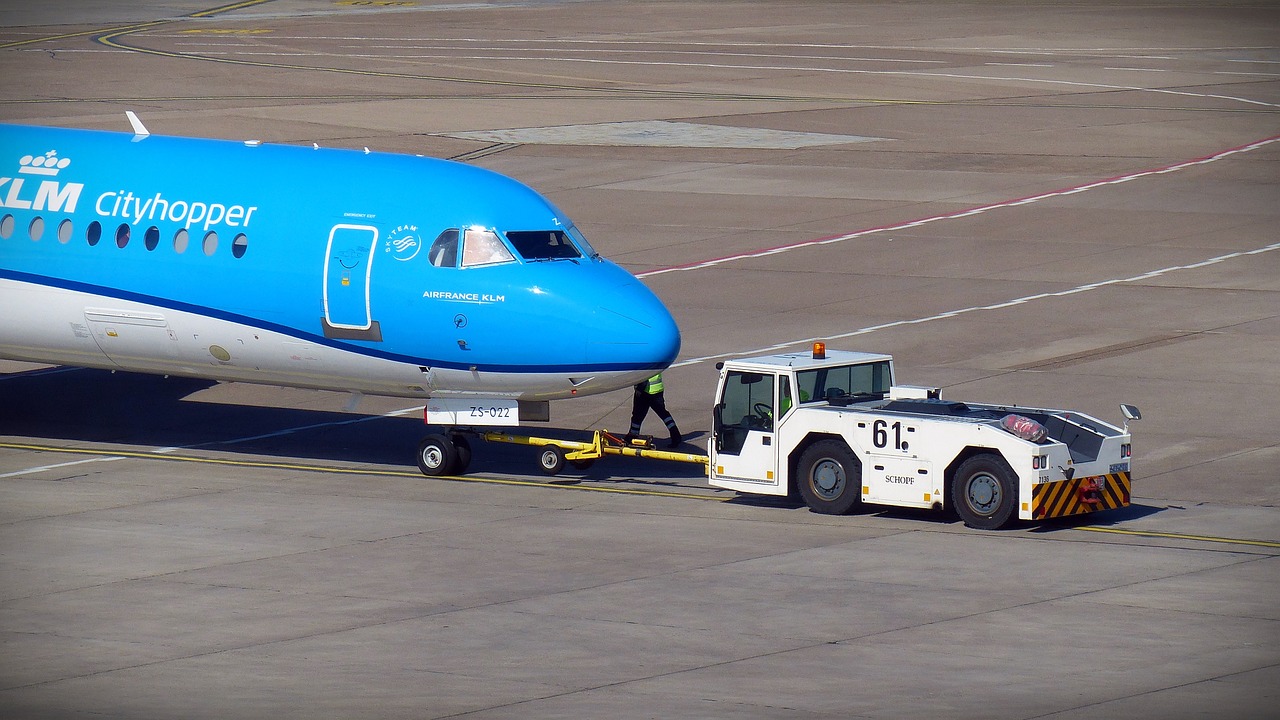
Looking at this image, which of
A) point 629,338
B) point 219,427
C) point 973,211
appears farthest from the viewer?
point 973,211

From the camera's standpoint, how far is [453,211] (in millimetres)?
27578

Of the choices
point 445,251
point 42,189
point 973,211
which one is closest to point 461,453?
point 445,251

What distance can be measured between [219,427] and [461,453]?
266 inches

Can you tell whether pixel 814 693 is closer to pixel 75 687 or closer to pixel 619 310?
pixel 75 687

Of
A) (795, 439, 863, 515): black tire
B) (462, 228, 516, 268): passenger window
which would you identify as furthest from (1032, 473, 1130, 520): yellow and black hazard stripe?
(462, 228, 516, 268): passenger window

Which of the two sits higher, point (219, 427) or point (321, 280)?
point (321, 280)

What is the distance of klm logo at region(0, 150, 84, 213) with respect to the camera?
2969cm

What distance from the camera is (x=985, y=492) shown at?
2459cm

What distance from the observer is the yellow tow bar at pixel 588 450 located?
27.2 meters

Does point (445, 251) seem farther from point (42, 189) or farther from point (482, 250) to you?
point (42, 189)

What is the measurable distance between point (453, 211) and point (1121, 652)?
1295 cm

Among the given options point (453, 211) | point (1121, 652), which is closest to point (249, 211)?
Result: point (453, 211)

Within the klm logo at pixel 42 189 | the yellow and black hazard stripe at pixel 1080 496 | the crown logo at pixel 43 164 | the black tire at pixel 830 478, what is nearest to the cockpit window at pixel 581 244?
the black tire at pixel 830 478

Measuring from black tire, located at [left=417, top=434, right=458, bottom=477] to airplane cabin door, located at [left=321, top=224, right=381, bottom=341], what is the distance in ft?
7.03
